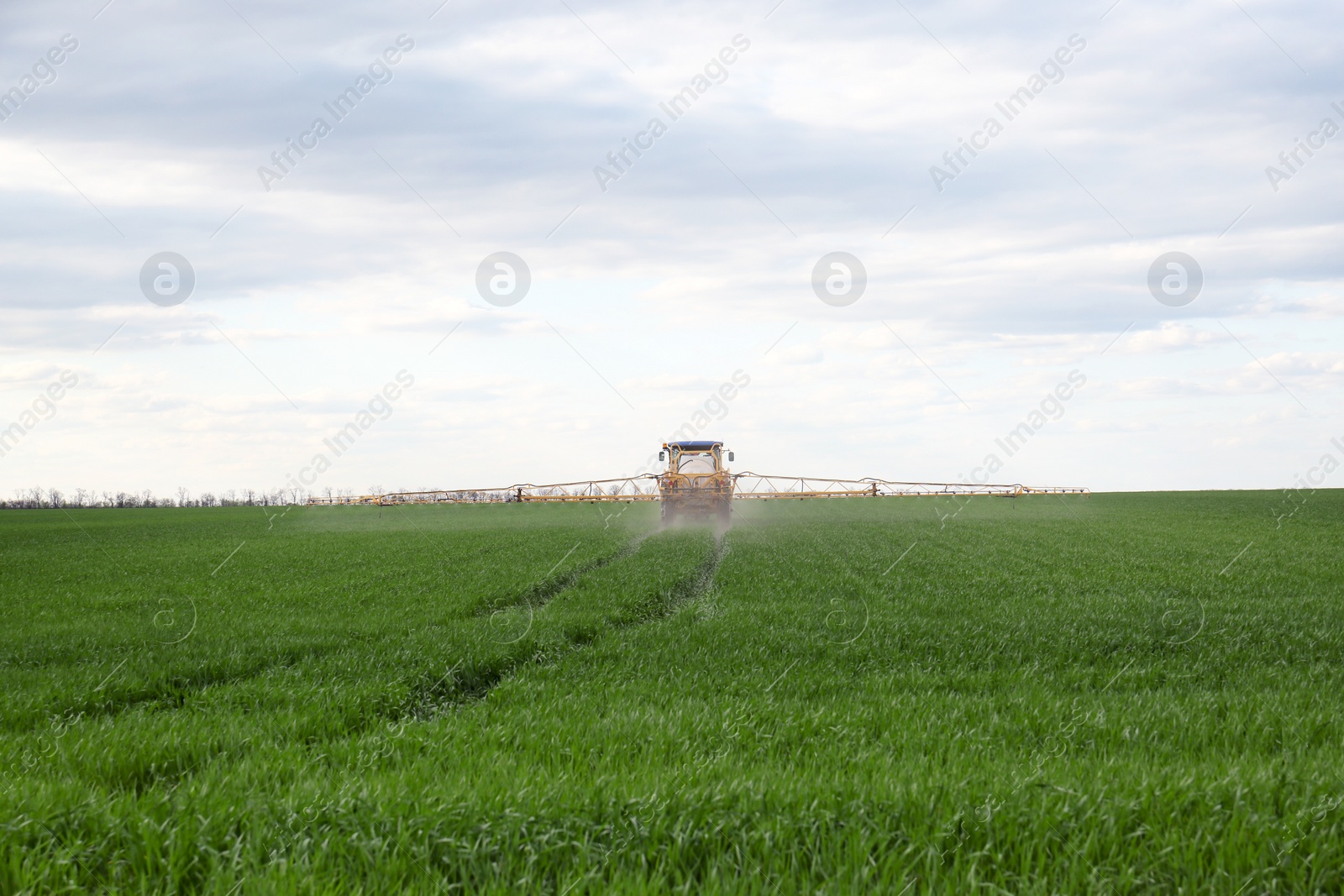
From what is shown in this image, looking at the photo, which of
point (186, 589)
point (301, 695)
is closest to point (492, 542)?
point (186, 589)

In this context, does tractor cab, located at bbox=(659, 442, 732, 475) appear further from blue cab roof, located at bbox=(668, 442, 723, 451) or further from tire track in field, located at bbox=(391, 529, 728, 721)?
tire track in field, located at bbox=(391, 529, 728, 721)

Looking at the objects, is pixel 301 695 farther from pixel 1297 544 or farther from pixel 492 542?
pixel 1297 544

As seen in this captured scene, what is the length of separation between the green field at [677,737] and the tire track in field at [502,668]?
7cm

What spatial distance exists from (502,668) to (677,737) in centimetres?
470

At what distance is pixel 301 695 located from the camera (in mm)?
9039

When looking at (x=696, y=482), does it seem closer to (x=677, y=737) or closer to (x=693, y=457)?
(x=693, y=457)

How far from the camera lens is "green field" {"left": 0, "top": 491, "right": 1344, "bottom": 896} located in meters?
4.76

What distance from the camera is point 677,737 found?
705cm

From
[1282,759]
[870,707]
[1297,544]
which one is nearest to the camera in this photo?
[1282,759]

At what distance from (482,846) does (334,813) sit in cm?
108

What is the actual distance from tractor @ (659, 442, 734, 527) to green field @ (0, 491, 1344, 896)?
20997mm

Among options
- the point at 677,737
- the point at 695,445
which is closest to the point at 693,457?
the point at 695,445

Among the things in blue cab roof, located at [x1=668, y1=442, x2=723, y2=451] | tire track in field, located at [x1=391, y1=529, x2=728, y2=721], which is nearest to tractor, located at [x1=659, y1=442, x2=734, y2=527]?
blue cab roof, located at [x1=668, y1=442, x2=723, y2=451]

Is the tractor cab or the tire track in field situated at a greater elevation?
the tractor cab
